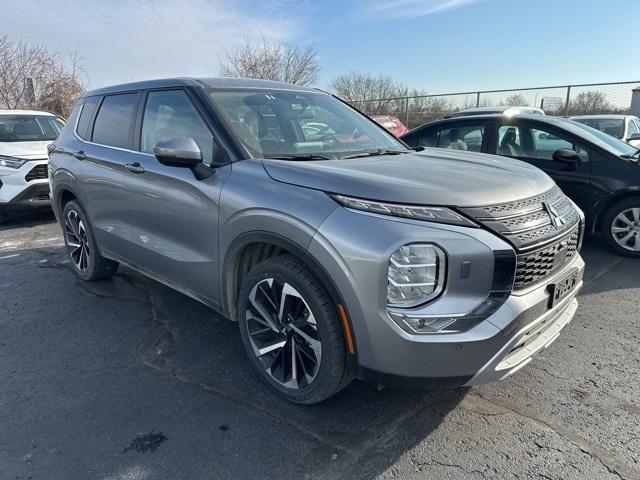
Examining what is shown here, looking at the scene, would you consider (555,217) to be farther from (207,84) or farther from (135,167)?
(135,167)

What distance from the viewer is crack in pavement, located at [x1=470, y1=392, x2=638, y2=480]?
220cm

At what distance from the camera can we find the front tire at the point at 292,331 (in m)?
2.40

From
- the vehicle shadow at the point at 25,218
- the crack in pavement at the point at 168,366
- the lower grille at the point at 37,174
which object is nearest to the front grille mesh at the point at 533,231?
the crack in pavement at the point at 168,366

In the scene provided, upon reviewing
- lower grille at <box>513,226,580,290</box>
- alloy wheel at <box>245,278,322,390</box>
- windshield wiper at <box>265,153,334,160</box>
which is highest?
windshield wiper at <box>265,153,334,160</box>

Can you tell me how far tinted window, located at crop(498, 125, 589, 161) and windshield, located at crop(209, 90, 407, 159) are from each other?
104 inches

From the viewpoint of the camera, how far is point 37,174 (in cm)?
748

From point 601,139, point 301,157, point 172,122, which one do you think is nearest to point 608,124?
point 601,139

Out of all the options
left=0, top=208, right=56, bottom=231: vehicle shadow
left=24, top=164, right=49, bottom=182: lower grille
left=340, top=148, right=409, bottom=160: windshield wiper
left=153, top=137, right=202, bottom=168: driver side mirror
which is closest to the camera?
left=153, top=137, right=202, bottom=168: driver side mirror

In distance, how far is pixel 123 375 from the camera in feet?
10.2

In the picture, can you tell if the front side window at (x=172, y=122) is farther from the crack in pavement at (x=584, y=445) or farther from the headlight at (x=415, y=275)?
the crack in pavement at (x=584, y=445)

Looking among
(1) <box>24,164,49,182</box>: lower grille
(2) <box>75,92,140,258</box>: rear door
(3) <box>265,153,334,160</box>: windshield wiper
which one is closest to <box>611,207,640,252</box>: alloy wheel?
(3) <box>265,153,334,160</box>: windshield wiper

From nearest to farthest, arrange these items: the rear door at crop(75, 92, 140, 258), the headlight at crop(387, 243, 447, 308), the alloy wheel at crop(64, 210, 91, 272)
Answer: the headlight at crop(387, 243, 447, 308), the rear door at crop(75, 92, 140, 258), the alloy wheel at crop(64, 210, 91, 272)

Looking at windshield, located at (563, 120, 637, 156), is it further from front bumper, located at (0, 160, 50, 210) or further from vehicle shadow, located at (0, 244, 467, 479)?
front bumper, located at (0, 160, 50, 210)

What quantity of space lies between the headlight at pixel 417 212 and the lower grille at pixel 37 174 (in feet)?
22.5
